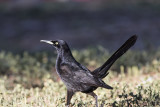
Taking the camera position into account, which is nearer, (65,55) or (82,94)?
(65,55)

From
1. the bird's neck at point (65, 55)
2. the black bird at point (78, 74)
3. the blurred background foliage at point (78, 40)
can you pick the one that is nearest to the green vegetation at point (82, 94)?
the blurred background foliage at point (78, 40)

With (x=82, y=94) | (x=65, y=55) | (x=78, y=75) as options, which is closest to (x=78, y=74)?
(x=78, y=75)

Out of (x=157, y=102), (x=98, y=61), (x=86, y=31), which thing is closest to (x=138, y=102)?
(x=157, y=102)

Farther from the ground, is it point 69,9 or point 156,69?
point 69,9

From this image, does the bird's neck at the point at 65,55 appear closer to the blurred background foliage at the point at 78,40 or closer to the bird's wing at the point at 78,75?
the bird's wing at the point at 78,75

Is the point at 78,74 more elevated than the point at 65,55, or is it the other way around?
the point at 65,55

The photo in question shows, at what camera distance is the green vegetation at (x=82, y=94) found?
5.37 m

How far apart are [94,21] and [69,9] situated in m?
2.71

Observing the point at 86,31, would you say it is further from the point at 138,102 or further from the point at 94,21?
the point at 138,102

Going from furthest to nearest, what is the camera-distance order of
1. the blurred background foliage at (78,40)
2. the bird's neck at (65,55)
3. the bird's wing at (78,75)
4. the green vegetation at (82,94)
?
the blurred background foliage at (78,40)
the green vegetation at (82,94)
the bird's neck at (65,55)
the bird's wing at (78,75)

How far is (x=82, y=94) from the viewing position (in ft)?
21.0

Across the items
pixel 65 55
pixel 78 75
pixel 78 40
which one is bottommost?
pixel 78 75

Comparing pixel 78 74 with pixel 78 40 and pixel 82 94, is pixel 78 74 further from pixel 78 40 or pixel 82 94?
pixel 78 40

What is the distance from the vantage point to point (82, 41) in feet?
52.5
